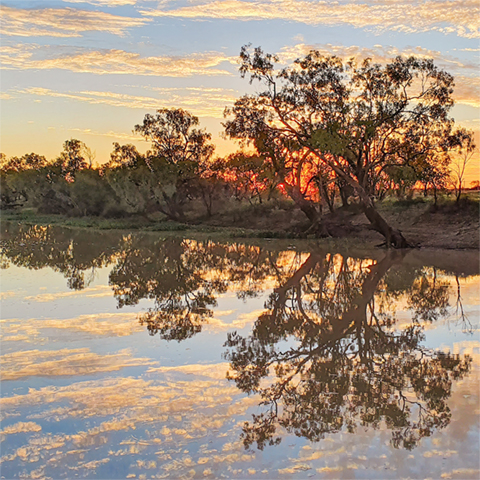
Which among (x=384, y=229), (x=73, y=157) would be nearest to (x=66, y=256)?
(x=384, y=229)

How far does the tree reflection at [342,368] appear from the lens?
5.91 metres

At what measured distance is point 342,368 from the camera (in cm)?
772

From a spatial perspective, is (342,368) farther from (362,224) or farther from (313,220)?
→ (313,220)

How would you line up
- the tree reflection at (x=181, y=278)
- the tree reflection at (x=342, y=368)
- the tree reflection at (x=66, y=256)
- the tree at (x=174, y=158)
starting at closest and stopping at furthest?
the tree reflection at (x=342, y=368) → the tree reflection at (x=181, y=278) → the tree reflection at (x=66, y=256) → the tree at (x=174, y=158)

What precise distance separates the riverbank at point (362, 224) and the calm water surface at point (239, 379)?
542 inches

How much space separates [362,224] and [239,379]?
25.6 m

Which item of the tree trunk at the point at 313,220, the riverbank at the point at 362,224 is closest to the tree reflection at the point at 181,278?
the tree trunk at the point at 313,220

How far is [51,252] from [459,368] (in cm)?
1933

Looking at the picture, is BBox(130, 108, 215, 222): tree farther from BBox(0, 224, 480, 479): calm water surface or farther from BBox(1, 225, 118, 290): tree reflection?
BBox(0, 224, 480, 479): calm water surface

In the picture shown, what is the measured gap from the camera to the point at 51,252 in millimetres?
23750

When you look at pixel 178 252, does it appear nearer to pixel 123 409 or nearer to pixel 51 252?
pixel 51 252

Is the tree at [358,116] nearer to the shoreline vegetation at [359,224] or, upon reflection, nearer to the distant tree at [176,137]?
the shoreline vegetation at [359,224]

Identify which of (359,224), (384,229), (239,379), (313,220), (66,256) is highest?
(239,379)

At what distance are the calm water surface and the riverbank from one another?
1376 cm
